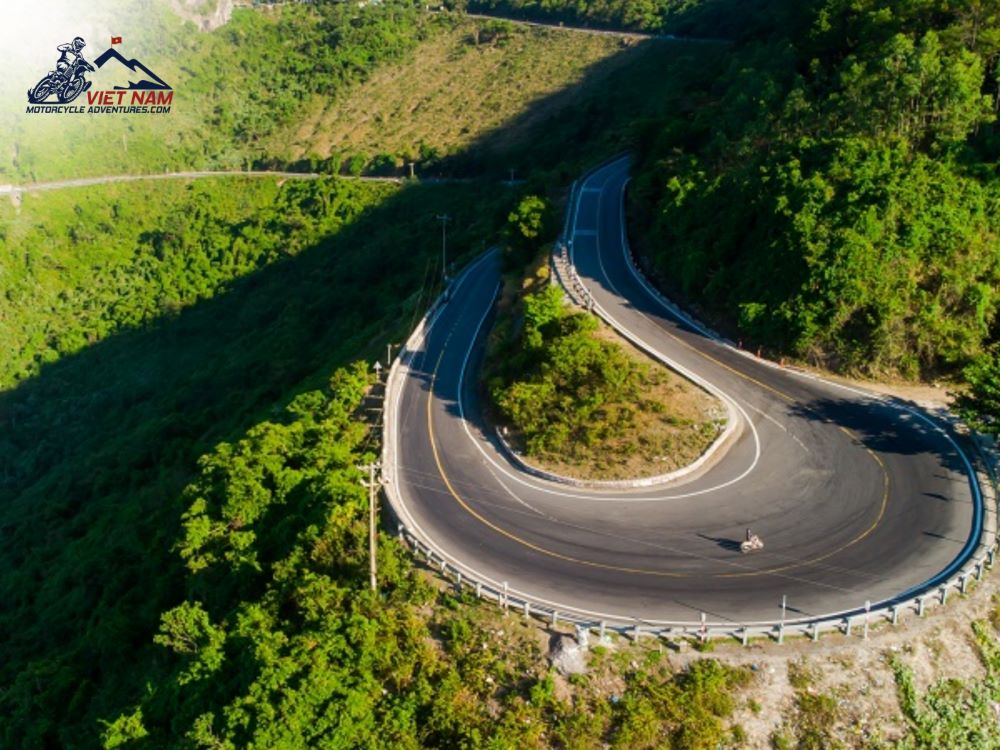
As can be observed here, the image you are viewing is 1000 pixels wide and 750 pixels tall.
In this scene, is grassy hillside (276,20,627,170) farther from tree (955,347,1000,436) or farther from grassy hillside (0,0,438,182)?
tree (955,347,1000,436)

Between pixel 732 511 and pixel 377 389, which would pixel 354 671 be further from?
pixel 377 389

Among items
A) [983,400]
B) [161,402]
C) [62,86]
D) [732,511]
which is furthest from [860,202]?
[62,86]

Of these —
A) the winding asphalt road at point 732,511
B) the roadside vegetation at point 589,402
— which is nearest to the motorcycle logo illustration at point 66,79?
the winding asphalt road at point 732,511

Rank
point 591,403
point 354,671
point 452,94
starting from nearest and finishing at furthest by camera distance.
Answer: point 354,671 < point 591,403 < point 452,94

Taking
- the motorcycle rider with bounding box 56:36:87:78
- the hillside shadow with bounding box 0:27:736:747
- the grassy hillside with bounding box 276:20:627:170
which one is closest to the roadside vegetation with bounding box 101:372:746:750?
the hillside shadow with bounding box 0:27:736:747

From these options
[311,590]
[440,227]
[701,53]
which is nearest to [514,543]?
[311,590]
